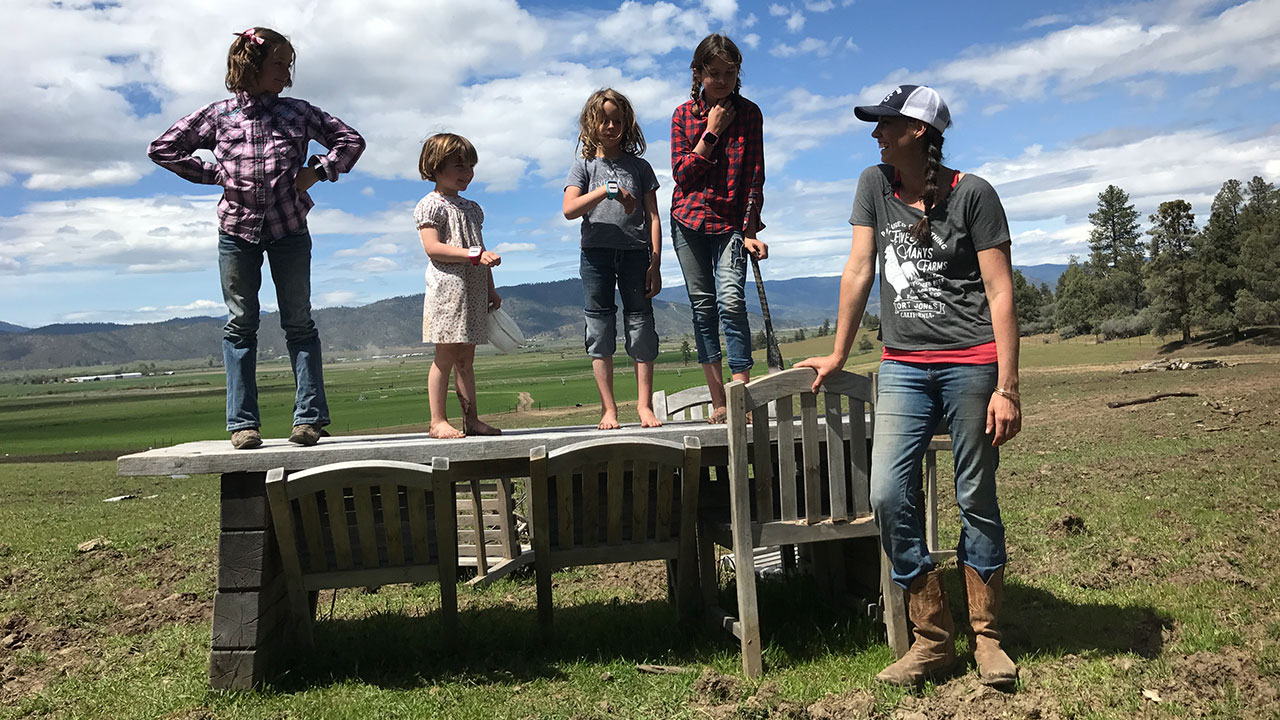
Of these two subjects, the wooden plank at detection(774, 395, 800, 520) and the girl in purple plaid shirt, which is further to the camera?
the girl in purple plaid shirt

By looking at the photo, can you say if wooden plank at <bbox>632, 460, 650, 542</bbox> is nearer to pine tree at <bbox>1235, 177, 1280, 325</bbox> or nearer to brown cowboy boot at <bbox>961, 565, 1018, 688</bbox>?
brown cowboy boot at <bbox>961, 565, 1018, 688</bbox>

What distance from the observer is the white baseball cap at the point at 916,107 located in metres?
4.34

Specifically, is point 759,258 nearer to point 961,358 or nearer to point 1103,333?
point 961,358

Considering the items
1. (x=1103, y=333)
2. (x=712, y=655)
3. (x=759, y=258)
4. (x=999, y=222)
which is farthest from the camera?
(x=1103, y=333)

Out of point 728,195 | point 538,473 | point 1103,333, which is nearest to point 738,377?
point 728,195

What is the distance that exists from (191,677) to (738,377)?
4.02 meters

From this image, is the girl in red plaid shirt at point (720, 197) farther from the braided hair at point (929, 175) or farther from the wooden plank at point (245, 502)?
the wooden plank at point (245, 502)

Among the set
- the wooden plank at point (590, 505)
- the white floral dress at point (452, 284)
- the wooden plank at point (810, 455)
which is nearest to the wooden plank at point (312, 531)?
the white floral dress at point (452, 284)

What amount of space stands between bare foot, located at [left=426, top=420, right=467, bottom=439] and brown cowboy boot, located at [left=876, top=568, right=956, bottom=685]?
285 centimetres

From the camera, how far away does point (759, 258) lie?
577 centimetres

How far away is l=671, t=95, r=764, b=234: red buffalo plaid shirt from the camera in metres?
5.79

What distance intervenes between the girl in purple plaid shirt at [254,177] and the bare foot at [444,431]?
0.81 m

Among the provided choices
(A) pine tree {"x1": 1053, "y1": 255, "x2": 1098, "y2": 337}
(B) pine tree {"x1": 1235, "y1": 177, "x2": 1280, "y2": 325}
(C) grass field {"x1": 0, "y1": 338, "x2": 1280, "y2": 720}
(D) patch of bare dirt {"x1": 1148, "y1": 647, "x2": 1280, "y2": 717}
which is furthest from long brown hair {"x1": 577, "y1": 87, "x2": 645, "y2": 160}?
(A) pine tree {"x1": 1053, "y1": 255, "x2": 1098, "y2": 337}

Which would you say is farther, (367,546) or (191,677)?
(191,677)
